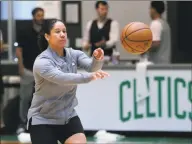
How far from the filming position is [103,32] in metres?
10.1

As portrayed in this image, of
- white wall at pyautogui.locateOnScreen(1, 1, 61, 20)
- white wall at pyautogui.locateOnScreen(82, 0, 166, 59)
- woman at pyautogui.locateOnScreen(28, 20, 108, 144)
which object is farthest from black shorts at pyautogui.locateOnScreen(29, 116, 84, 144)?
white wall at pyautogui.locateOnScreen(1, 1, 61, 20)

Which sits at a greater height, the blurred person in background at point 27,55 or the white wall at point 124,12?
the white wall at point 124,12

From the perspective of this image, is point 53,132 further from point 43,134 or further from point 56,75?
point 56,75

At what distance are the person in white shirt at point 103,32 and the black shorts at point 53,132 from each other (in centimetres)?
466

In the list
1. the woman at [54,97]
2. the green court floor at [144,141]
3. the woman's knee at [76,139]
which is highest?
the woman at [54,97]

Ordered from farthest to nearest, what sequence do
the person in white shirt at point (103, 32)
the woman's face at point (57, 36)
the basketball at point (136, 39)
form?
the person in white shirt at point (103, 32) → the basketball at point (136, 39) → the woman's face at point (57, 36)

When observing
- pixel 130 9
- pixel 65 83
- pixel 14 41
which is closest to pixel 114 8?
pixel 130 9

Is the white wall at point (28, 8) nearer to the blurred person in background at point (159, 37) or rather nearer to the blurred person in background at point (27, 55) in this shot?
the blurred person in background at point (27, 55)

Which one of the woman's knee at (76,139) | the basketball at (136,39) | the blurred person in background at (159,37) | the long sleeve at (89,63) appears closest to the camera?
the woman's knee at (76,139)

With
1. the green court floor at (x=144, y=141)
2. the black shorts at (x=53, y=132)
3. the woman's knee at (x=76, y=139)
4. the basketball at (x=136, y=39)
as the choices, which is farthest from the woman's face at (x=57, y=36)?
the green court floor at (x=144, y=141)

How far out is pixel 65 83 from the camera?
523cm

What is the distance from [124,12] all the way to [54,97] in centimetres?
616

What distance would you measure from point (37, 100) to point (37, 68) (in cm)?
33

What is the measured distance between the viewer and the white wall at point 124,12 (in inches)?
441
